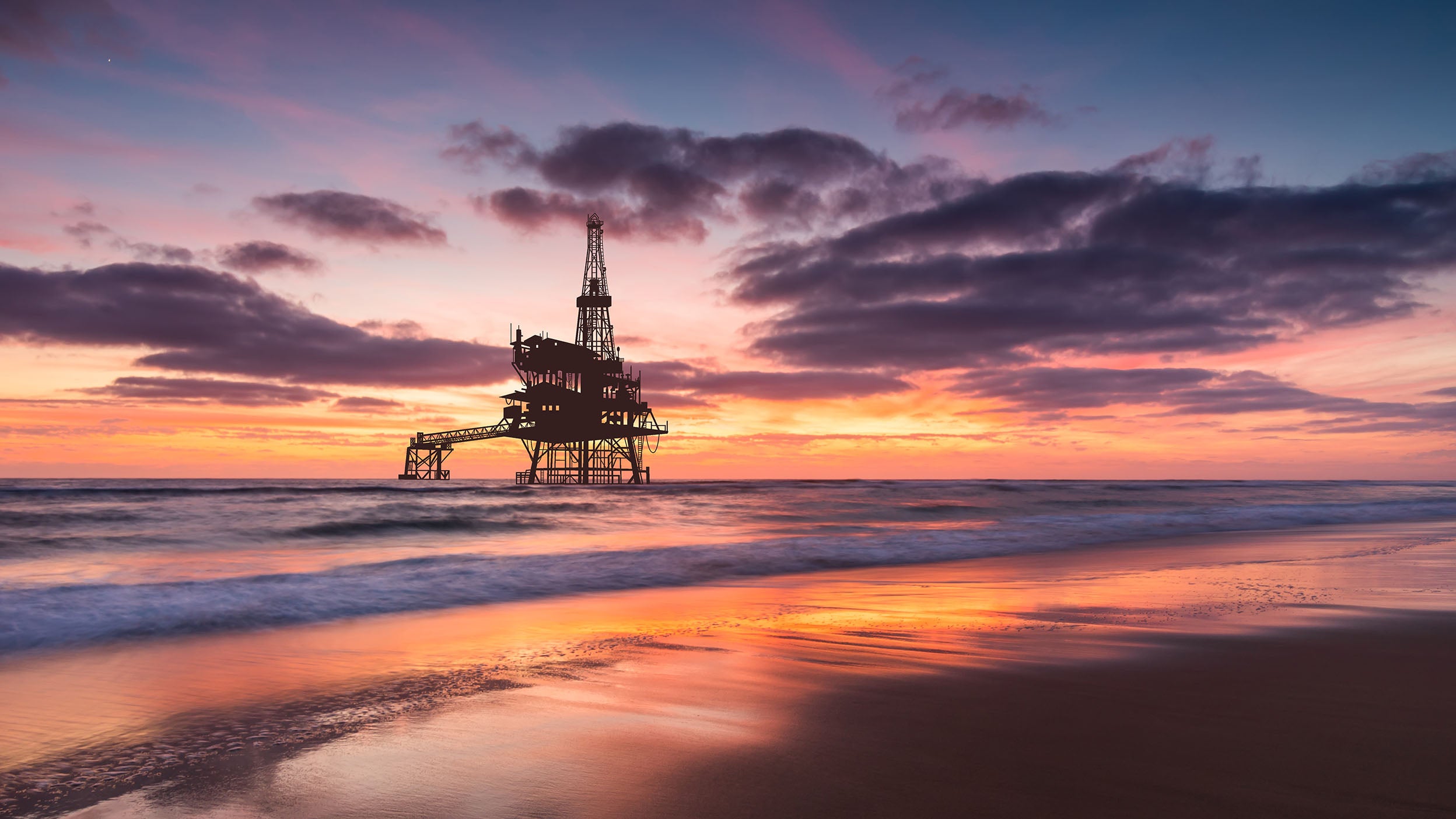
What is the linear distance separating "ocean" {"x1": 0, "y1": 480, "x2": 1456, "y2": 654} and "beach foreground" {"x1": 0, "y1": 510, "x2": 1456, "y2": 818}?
139cm

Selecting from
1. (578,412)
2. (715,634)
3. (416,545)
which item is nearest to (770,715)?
(715,634)

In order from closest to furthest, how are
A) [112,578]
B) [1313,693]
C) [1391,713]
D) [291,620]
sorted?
[1391,713] < [1313,693] < [291,620] < [112,578]

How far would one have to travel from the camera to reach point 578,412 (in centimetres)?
7050

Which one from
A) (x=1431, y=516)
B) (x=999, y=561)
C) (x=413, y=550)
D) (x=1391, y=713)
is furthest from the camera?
(x=1431, y=516)

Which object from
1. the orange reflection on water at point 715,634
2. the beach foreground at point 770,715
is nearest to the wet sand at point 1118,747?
the beach foreground at point 770,715

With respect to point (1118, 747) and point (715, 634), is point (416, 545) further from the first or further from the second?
point (1118, 747)

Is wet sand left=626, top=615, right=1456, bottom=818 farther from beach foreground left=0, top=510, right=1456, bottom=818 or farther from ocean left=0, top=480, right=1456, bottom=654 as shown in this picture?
ocean left=0, top=480, right=1456, bottom=654

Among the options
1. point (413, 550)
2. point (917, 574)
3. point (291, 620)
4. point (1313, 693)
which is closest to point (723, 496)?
point (413, 550)

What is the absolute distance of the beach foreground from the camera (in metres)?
3.00

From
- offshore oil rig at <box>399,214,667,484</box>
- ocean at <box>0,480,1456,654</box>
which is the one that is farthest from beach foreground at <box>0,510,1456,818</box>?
offshore oil rig at <box>399,214,667,484</box>

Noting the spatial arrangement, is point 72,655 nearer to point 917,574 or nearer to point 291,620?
point 291,620

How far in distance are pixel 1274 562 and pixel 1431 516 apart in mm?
21867

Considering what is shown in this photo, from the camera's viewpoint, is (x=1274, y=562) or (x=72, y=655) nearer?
(x=72, y=655)

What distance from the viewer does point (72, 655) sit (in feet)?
19.9
